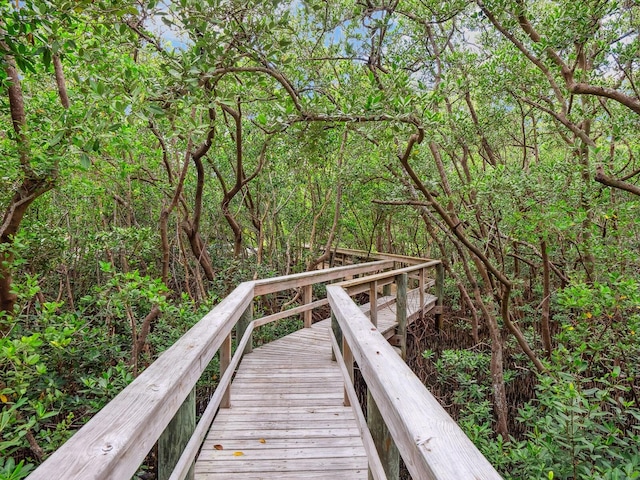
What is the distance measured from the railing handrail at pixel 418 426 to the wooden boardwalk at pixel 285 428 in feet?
3.38

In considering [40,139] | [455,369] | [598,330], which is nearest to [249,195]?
[40,139]

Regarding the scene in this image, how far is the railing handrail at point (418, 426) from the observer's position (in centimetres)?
87

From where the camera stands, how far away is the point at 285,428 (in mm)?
2744

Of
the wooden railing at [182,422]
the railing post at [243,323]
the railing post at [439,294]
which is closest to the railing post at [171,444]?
the wooden railing at [182,422]

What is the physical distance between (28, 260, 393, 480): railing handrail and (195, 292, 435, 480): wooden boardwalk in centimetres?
87

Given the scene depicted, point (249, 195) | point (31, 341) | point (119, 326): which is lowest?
point (119, 326)

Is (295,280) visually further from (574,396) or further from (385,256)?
(385,256)

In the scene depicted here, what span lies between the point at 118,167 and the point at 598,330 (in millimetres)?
7104

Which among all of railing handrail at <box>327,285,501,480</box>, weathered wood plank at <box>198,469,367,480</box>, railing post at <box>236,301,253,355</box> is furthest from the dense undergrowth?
railing post at <box>236,301,253,355</box>

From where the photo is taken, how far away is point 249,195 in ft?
27.5

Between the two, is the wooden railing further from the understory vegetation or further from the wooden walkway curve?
the understory vegetation

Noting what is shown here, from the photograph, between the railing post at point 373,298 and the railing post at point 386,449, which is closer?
the railing post at point 386,449

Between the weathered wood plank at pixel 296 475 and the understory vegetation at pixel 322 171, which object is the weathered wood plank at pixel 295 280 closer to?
the understory vegetation at pixel 322 171

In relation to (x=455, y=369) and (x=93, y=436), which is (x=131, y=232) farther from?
(x=455, y=369)
